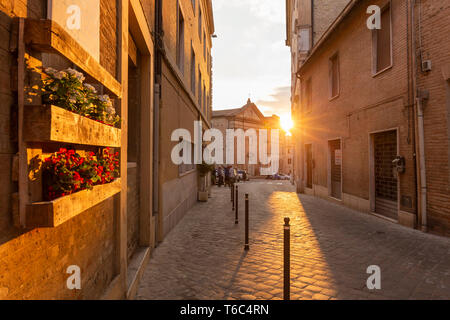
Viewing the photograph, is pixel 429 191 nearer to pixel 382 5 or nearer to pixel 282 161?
pixel 382 5

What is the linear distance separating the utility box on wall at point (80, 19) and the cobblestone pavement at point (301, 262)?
124 inches

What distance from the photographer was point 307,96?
55.6ft

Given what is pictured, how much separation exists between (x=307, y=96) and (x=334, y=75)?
3.95 metres

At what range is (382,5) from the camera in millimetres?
8984

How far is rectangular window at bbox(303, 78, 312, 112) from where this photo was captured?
1636 centimetres

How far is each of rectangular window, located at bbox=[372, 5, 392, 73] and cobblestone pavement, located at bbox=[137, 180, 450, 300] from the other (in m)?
5.22

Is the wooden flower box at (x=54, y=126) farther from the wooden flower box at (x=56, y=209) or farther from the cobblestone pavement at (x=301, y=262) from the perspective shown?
the cobblestone pavement at (x=301, y=262)

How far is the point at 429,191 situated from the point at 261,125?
46.0m

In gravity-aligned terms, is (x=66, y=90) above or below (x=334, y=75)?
below

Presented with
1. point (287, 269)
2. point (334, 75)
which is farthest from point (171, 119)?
point (334, 75)

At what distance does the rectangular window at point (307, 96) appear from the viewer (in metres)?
16.4

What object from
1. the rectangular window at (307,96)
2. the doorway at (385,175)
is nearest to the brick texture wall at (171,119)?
the doorway at (385,175)

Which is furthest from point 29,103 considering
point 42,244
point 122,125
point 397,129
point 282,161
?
point 282,161

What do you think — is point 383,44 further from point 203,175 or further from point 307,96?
point 203,175
